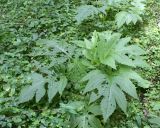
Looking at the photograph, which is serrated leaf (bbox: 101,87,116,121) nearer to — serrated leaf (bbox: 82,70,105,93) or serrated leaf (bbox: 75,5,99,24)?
serrated leaf (bbox: 82,70,105,93)

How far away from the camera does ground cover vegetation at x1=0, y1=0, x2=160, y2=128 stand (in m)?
3.74

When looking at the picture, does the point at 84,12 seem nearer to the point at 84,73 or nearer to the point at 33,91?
the point at 84,73

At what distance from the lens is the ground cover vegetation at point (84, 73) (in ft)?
12.3

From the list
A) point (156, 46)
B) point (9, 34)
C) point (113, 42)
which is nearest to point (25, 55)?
point (9, 34)

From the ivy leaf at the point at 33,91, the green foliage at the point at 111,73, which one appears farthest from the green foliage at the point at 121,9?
the ivy leaf at the point at 33,91

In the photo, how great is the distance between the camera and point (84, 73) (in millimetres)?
4062

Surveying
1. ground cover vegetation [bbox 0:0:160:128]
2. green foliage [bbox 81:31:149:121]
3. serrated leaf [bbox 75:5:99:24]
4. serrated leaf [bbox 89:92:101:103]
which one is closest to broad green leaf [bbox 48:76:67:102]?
ground cover vegetation [bbox 0:0:160:128]

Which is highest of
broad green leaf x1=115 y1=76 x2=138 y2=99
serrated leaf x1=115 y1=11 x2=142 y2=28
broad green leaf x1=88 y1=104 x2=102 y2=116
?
serrated leaf x1=115 y1=11 x2=142 y2=28

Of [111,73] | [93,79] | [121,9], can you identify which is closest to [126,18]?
[121,9]

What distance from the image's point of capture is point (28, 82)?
432 cm

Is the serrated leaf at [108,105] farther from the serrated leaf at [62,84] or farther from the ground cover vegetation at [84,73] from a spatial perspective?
the serrated leaf at [62,84]

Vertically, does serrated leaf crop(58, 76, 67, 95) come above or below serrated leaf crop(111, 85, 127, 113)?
below

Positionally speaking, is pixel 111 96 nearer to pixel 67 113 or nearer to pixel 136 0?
pixel 67 113

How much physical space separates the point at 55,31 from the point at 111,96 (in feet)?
6.96
